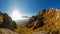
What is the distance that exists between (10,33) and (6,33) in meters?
2.70

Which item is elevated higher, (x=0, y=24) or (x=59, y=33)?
(x=0, y=24)

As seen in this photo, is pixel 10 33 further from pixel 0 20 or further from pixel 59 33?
pixel 59 33

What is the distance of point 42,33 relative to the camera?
75.1 meters

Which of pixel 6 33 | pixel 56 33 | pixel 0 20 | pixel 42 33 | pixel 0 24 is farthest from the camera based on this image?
pixel 56 33

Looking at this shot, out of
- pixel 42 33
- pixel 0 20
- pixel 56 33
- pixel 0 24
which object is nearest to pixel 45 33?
pixel 42 33

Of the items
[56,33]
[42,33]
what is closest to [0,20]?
[42,33]

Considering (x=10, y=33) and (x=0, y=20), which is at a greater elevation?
(x=0, y=20)

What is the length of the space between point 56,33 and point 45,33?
106 metres

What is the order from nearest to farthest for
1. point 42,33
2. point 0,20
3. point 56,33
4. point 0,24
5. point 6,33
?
point 6,33
point 42,33
point 0,24
point 0,20
point 56,33

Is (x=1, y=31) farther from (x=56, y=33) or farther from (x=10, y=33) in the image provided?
(x=56, y=33)

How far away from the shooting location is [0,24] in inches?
4409

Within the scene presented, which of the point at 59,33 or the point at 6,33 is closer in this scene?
the point at 6,33

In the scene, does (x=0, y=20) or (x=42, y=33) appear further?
(x=0, y=20)

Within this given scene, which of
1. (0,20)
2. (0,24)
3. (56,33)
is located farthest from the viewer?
(56,33)
